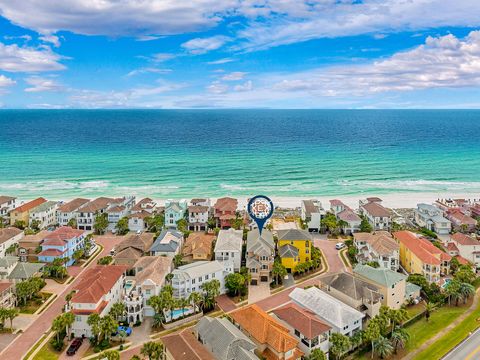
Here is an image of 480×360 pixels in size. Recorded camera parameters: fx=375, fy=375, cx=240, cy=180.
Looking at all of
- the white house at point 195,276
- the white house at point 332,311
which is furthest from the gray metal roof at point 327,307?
the white house at point 195,276


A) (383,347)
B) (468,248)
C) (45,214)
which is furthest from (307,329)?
(45,214)

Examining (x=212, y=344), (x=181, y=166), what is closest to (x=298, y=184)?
(x=181, y=166)

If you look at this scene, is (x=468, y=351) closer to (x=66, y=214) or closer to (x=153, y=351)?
(x=153, y=351)

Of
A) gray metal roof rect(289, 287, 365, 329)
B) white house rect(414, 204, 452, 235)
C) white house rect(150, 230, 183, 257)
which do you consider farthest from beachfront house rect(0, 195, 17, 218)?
white house rect(414, 204, 452, 235)

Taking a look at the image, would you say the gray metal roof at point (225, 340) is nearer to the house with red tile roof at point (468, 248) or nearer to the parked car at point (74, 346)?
the parked car at point (74, 346)

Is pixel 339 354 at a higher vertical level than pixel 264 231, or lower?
lower

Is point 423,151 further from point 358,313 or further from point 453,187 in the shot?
point 358,313
